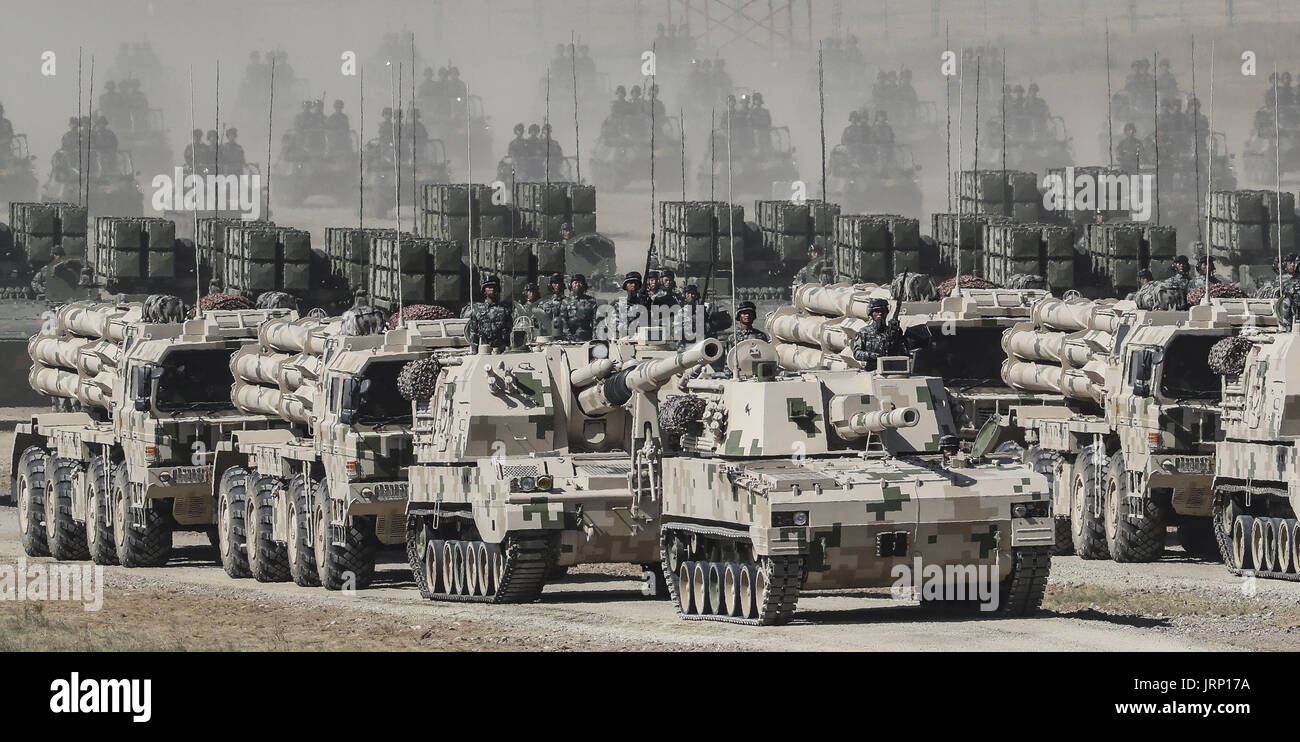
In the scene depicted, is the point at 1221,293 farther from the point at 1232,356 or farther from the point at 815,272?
the point at 815,272

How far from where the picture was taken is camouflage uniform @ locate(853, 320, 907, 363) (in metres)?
27.7

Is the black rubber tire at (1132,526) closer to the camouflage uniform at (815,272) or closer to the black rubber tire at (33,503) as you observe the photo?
the black rubber tire at (33,503)

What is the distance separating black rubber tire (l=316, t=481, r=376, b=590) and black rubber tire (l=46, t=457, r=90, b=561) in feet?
25.7

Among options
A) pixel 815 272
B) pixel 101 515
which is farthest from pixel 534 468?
pixel 815 272

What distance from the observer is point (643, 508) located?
1040 inches

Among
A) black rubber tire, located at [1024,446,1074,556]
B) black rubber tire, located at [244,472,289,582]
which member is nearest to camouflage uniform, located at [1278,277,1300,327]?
black rubber tire, located at [1024,446,1074,556]

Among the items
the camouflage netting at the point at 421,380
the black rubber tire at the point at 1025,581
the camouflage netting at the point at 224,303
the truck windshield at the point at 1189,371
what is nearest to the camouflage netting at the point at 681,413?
the black rubber tire at the point at 1025,581

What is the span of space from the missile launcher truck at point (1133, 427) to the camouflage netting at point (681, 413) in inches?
243

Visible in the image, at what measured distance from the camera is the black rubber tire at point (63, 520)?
3703cm

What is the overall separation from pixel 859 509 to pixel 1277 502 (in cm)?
792

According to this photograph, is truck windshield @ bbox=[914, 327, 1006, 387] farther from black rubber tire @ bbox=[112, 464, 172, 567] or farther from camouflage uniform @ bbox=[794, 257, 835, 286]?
camouflage uniform @ bbox=[794, 257, 835, 286]

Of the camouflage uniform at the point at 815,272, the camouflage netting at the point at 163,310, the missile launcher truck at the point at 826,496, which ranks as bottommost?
the missile launcher truck at the point at 826,496

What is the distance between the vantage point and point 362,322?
31094 mm

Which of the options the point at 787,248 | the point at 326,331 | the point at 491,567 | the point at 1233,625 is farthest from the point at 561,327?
the point at 787,248
